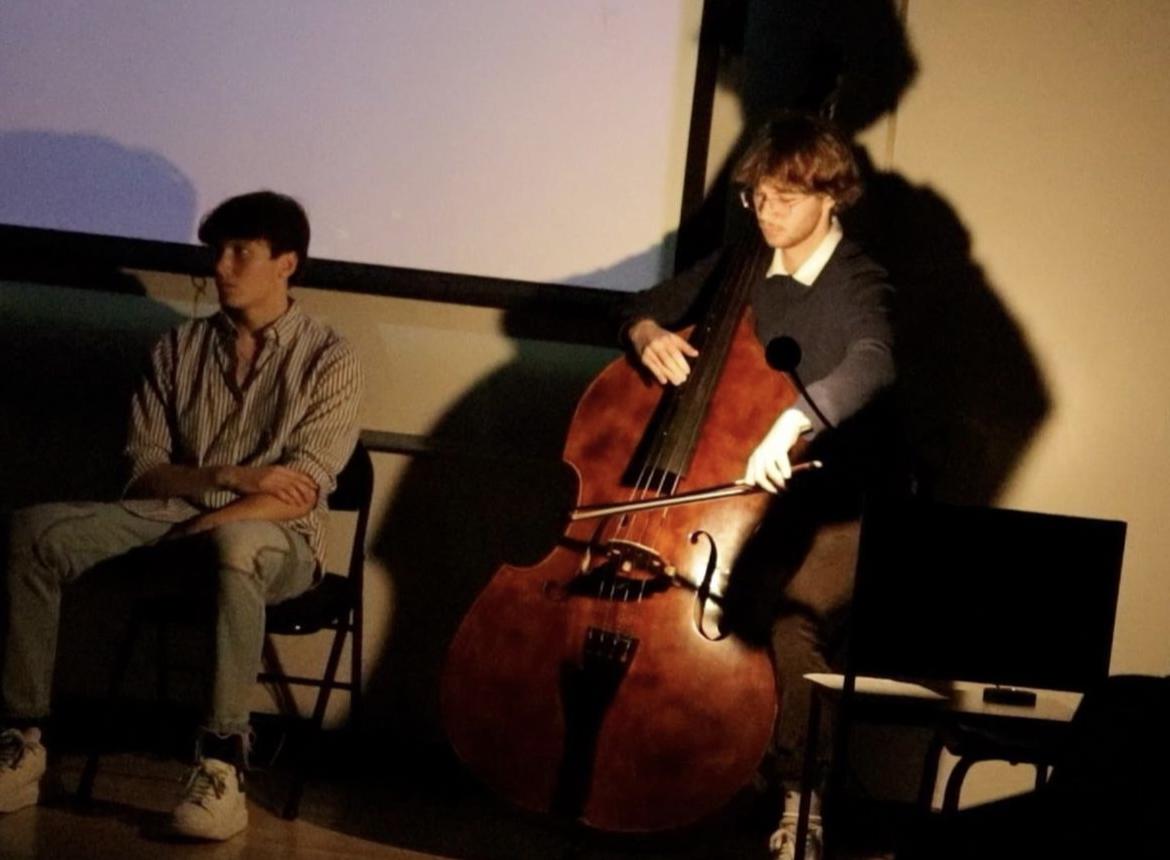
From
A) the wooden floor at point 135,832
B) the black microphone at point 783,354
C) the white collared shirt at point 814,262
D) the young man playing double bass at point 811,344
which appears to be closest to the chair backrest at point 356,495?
the wooden floor at point 135,832

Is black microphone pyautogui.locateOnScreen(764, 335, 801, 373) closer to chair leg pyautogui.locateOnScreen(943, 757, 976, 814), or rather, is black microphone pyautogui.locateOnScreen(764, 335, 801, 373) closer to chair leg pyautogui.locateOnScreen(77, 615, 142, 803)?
chair leg pyautogui.locateOnScreen(943, 757, 976, 814)

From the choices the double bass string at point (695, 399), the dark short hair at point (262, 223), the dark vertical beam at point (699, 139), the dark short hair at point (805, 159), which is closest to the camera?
the double bass string at point (695, 399)

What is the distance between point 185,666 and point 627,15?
1755mm

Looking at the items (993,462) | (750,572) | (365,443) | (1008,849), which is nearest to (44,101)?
(365,443)

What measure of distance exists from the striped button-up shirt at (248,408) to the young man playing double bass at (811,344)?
0.62m

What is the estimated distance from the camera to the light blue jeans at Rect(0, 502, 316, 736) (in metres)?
2.86

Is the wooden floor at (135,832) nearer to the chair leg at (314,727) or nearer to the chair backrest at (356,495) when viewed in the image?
the chair leg at (314,727)

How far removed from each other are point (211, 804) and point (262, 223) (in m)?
1.18

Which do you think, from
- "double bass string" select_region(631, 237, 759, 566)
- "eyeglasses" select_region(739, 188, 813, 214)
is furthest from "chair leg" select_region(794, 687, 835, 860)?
"eyeglasses" select_region(739, 188, 813, 214)

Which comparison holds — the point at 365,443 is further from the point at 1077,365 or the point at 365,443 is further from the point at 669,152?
the point at 1077,365

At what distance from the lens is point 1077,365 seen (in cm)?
344

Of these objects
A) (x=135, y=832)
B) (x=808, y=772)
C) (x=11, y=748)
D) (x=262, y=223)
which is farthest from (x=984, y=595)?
(x=11, y=748)

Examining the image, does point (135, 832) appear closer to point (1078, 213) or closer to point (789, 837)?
point (789, 837)

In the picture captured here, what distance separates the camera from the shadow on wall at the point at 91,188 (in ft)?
11.9
